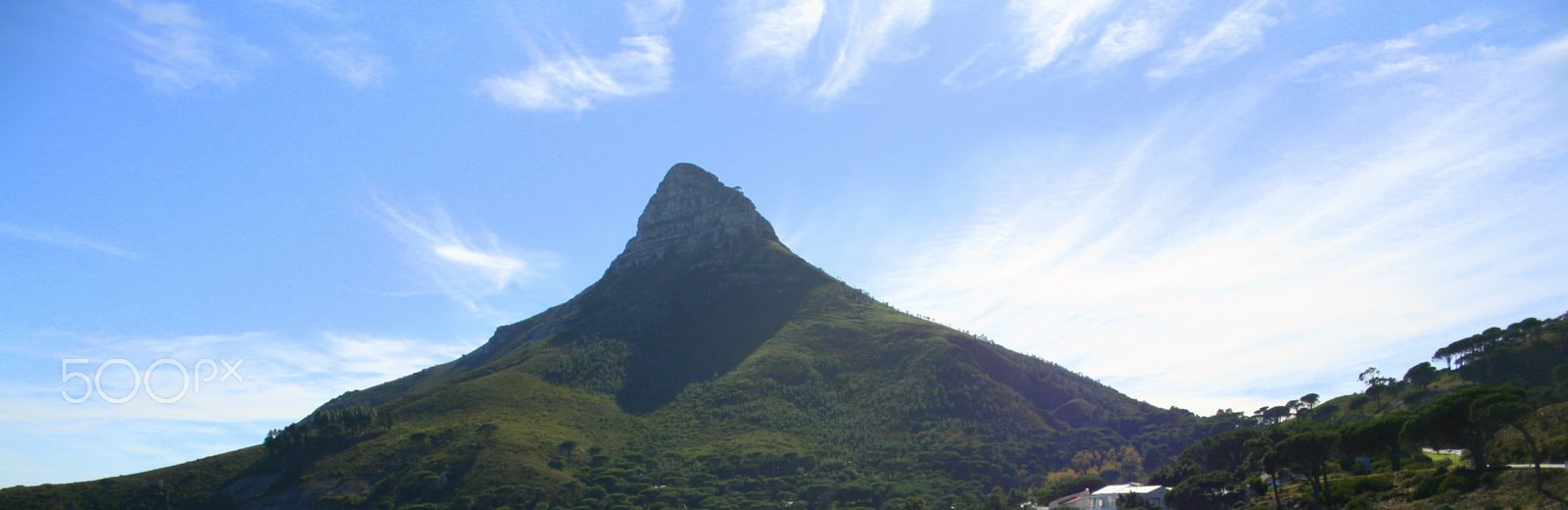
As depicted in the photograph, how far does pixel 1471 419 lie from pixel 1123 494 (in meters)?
32.5

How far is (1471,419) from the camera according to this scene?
198ft

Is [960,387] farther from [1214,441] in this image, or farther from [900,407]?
[1214,441]

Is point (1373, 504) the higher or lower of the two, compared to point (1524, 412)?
lower

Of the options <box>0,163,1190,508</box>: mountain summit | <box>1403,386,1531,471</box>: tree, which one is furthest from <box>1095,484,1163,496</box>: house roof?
<box>1403,386,1531,471</box>: tree

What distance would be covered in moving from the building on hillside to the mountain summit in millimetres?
16423

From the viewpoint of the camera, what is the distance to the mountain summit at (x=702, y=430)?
117m

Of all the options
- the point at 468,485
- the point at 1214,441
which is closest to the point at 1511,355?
the point at 1214,441

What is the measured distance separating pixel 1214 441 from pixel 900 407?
62236mm

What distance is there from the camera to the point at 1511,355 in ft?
343

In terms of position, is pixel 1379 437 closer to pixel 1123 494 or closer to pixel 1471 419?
pixel 1471 419

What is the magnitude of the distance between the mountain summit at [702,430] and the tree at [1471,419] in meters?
49.9

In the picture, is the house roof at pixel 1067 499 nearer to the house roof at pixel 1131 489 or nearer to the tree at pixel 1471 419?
the house roof at pixel 1131 489

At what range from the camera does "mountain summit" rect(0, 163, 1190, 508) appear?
384ft

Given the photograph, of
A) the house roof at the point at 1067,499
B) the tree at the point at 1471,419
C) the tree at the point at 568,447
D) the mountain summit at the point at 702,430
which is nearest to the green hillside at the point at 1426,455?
the tree at the point at 1471,419
